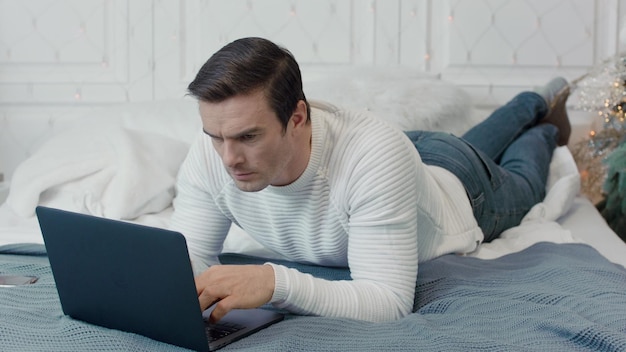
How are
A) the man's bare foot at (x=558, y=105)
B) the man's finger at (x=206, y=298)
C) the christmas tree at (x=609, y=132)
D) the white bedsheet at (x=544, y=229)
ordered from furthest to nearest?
the man's bare foot at (x=558, y=105) < the christmas tree at (x=609, y=132) < the white bedsheet at (x=544, y=229) < the man's finger at (x=206, y=298)

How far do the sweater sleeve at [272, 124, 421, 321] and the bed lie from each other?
37 mm

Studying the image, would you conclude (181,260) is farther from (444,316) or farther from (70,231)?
(444,316)

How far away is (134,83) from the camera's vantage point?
2627mm

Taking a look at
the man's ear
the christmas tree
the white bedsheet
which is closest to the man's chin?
the man's ear

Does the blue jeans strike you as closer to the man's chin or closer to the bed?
the bed

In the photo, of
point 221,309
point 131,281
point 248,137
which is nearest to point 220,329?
point 221,309

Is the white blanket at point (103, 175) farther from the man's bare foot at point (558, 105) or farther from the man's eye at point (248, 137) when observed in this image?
the man's bare foot at point (558, 105)

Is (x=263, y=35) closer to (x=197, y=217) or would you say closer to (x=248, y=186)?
(x=197, y=217)

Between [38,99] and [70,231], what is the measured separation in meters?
1.76

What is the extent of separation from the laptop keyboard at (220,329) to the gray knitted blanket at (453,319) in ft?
0.11

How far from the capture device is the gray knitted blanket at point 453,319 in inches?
Result: 39.4

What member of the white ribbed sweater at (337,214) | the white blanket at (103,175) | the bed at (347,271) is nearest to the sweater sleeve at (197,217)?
the white ribbed sweater at (337,214)

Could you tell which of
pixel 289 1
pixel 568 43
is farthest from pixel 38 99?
pixel 568 43

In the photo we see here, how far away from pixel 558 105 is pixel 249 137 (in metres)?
1.52
